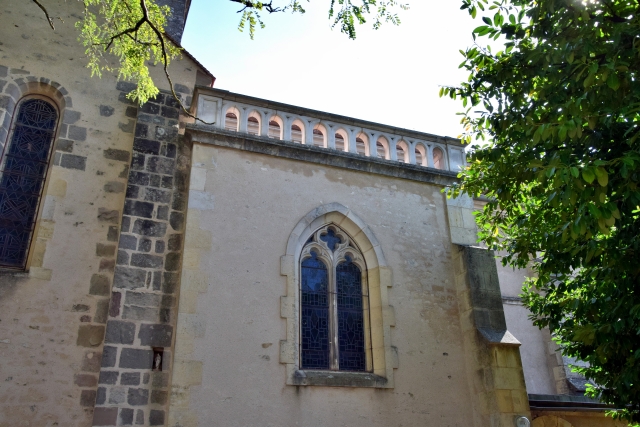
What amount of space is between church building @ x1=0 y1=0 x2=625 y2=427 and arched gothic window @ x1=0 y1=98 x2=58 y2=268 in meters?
0.02

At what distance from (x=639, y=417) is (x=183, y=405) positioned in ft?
16.5

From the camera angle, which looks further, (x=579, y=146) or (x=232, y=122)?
(x=232, y=122)

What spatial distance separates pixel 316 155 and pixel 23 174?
3.93 metres

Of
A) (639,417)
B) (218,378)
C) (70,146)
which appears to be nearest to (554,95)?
(639,417)

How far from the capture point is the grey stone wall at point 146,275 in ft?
22.0

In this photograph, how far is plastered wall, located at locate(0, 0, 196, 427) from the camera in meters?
6.57

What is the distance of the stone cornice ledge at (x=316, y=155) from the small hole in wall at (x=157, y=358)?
2.83 metres

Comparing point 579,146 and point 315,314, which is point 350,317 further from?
point 579,146

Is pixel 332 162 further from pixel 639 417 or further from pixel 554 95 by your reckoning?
pixel 639 417

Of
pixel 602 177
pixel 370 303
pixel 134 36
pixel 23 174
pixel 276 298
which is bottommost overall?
pixel 602 177

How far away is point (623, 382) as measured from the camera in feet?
19.7

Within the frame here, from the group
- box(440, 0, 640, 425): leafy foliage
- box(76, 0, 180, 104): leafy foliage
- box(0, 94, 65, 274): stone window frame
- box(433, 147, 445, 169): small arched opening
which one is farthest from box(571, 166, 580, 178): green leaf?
box(0, 94, 65, 274): stone window frame

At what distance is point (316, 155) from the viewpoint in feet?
28.6

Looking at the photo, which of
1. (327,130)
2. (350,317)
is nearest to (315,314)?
(350,317)
